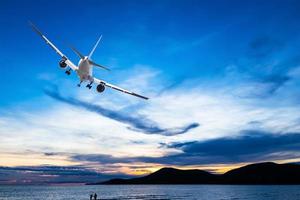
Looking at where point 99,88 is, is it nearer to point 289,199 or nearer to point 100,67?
point 100,67

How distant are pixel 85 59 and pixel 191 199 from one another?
126m

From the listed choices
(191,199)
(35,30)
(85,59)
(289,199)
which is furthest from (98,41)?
(289,199)

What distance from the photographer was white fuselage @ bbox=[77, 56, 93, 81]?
39.6 meters

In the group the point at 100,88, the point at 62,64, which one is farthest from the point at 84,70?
the point at 62,64

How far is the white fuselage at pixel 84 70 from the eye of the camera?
39.6 meters

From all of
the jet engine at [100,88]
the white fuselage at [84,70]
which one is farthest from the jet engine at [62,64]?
the jet engine at [100,88]

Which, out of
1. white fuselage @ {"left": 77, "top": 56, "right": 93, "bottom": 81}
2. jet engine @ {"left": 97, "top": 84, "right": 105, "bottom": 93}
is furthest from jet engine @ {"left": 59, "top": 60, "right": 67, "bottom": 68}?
jet engine @ {"left": 97, "top": 84, "right": 105, "bottom": 93}

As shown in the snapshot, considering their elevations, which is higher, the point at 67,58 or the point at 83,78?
the point at 67,58

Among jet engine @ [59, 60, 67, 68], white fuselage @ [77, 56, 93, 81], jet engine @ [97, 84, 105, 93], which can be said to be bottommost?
jet engine @ [97, 84, 105, 93]

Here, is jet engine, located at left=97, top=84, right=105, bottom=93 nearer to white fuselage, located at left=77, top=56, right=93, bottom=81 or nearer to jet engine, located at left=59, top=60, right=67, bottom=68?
white fuselage, located at left=77, top=56, right=93, bottom=81

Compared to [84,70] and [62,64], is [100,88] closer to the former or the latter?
[84,70]

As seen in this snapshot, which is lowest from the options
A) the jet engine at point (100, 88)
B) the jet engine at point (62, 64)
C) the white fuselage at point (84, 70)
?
the jet engine at point (100, 88)

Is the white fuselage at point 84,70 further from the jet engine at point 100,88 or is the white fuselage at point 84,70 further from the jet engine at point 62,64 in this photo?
the jet engine at point 62,64

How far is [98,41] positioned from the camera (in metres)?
43.0
